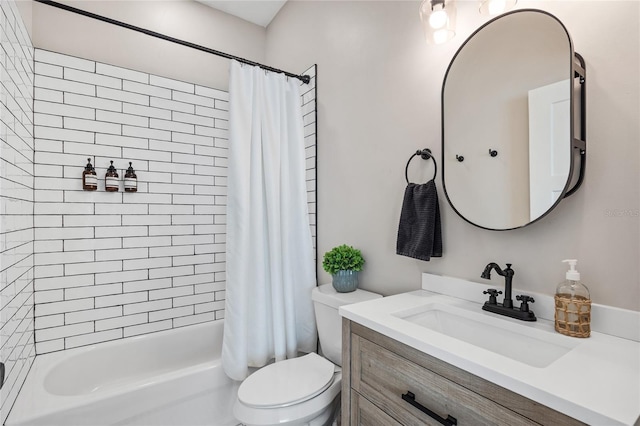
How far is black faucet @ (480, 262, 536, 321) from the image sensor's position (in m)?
1.05

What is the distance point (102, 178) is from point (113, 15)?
1124 millimetres

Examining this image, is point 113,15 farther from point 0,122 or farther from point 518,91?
point 518,91

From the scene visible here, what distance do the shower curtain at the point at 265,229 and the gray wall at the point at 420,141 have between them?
0.71 ft

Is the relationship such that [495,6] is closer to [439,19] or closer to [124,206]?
[439,19]

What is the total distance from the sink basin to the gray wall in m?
0.19

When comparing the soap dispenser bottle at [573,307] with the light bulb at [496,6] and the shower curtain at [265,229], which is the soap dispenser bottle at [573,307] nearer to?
the light bulb at [496,6]

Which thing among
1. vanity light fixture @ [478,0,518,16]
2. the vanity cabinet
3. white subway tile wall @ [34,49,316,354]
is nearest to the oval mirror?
Answer: vanity light fixture @ [478,0,518,16]

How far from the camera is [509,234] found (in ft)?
3.91

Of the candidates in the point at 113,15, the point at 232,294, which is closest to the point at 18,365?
the point at 232,294

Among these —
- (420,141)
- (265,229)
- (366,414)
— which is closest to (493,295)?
(366,414)

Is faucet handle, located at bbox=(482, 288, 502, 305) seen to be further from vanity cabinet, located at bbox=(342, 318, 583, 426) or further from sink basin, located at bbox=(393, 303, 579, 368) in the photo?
vanity cabinet, located at bbox=(342, 318, 583, 426)

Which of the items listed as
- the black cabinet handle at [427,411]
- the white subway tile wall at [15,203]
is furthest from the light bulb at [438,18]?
the white subway tile wall at [15,203]

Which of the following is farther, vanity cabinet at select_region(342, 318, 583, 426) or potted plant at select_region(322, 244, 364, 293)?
potted plant at select_region(322, 244, 364, 293)

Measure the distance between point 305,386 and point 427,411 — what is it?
0.70 m
